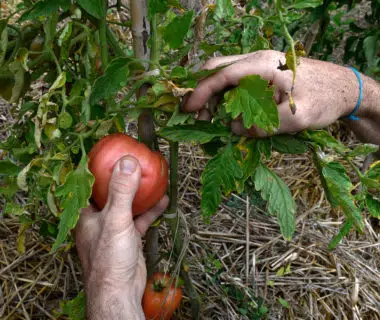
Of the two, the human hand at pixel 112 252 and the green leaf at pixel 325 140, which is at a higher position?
the green leaf at pixel 325 140

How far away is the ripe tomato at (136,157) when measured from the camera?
777mm

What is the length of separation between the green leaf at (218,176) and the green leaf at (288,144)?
0.09 meters

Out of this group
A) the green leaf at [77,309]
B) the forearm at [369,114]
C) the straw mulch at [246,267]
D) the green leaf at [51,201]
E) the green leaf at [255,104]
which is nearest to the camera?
the green leaf at [255,104]

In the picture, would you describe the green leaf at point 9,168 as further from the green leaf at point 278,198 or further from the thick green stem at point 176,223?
the green leaf at point 278,198

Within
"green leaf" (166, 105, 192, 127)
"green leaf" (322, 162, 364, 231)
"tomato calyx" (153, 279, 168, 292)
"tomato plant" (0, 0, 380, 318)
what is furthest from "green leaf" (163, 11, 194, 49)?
"tomato calyx" (153, 279, 168, 292)

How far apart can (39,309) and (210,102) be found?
830 millimetres

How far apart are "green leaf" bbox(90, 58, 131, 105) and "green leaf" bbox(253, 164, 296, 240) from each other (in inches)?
10.7

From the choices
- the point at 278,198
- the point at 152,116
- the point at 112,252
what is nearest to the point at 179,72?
the point at 152,116

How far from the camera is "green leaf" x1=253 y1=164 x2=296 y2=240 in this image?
2.40ft

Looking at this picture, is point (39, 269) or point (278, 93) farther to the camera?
point (39, 269)

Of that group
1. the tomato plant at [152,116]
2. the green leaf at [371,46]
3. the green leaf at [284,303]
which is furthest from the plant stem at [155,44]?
the green leaf at [371,46]

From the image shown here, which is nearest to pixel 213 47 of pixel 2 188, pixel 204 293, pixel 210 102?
pixel 210 102

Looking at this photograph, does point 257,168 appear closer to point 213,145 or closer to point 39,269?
point 213,145

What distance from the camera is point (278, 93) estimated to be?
31.6 inches
